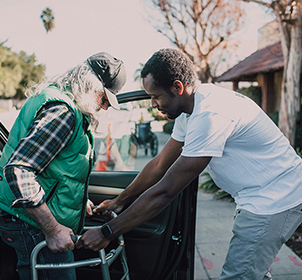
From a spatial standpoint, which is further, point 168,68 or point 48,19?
point 48,19

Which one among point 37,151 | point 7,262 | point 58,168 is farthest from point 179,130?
point 7,262

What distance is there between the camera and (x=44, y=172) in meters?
1.54

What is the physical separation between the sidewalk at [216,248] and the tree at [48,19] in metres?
46.8

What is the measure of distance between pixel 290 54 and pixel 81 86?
6299 millimetres

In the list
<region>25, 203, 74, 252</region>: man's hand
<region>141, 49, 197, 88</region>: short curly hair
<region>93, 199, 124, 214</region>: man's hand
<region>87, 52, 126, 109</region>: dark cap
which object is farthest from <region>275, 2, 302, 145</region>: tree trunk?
<region>25, 203, 74, 252</region>: man's hand

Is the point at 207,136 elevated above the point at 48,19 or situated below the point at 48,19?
below

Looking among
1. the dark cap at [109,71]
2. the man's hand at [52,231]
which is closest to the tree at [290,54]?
the dark cap at [109,71]

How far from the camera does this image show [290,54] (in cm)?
662

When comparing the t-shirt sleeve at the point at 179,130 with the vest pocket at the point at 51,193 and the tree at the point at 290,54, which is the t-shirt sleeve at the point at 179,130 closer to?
the vest pocket at the point at 51,193

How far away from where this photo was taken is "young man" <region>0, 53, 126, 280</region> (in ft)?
4.65

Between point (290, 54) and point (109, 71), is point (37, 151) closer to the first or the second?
point (109, 71)

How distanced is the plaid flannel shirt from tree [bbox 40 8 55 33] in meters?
49.0

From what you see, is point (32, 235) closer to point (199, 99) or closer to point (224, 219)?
point (199, 99)

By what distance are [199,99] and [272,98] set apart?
48.2 ft
